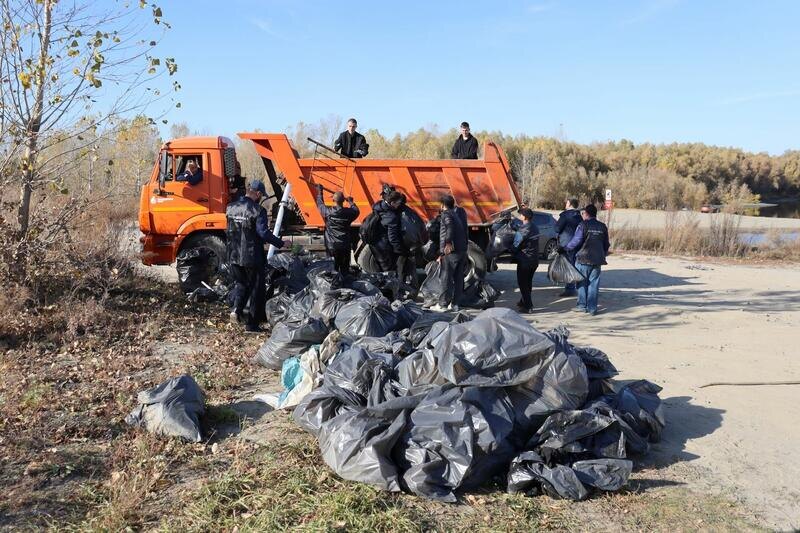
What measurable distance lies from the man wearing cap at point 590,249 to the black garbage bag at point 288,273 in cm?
389

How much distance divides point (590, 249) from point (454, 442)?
5930mm

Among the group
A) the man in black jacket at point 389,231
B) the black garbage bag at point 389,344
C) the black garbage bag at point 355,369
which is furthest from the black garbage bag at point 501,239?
the black garbage bag at point 355,369

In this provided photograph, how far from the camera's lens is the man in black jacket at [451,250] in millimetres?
8305

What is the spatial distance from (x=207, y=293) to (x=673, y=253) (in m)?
14.2

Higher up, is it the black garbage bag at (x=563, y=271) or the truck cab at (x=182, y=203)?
the truck cab at (x=182, y=203)

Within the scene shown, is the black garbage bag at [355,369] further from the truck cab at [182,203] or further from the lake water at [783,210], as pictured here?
the lake water at [783,210]

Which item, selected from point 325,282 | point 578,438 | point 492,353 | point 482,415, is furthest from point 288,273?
point 578,438

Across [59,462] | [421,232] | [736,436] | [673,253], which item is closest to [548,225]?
[673,253]

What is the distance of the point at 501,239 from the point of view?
916 cm

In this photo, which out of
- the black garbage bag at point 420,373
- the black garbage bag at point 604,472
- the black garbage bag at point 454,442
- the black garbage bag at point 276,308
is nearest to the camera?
the black garbage bag at point 454,442

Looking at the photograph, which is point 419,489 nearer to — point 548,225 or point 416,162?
→ point 416,162

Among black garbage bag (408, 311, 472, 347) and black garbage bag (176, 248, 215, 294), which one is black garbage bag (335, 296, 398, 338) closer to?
black garbage bag (408, 311, 472, 347)

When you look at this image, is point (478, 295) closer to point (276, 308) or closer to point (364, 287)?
point (364, 287)

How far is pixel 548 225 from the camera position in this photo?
14922 mm
